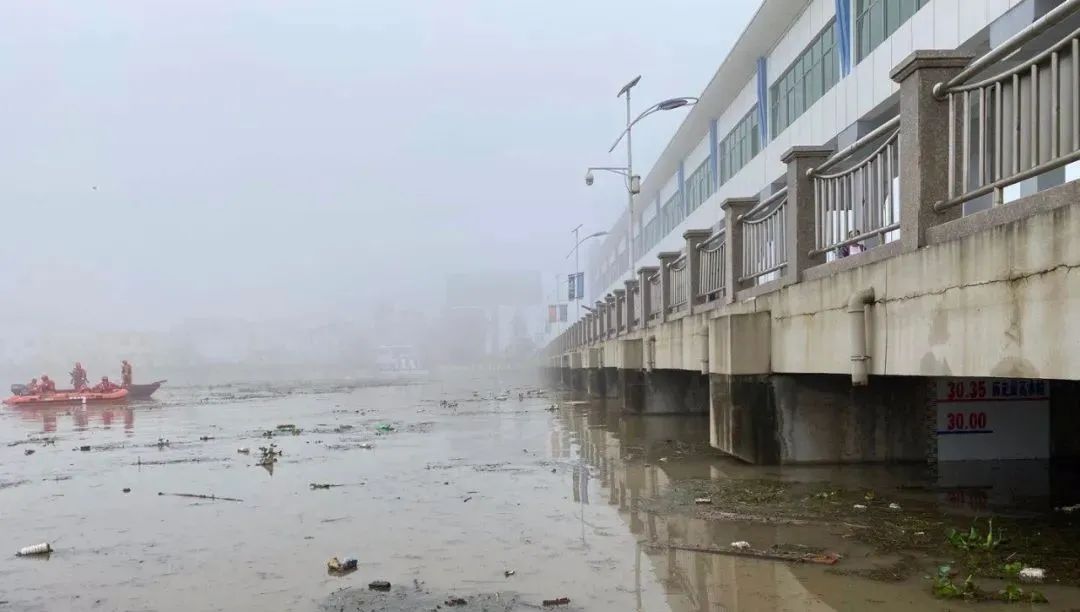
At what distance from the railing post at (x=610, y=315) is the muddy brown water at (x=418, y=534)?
1057 centimetres

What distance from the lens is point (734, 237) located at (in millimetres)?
10609

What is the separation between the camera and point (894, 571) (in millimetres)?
5102

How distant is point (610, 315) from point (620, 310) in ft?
7.76

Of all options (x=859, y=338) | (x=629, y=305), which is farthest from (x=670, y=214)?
(x=859, y=338)

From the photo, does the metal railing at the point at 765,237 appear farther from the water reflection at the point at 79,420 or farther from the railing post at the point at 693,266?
the water reflection at the point at 79,420

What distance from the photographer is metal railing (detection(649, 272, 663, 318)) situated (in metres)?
16.9

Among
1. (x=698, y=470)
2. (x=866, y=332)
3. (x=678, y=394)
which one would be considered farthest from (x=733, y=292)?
(x=678, y=394)

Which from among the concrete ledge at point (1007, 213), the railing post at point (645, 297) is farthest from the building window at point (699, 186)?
the concrete ledge at point (1007, 213)

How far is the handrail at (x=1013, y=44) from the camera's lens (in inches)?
170

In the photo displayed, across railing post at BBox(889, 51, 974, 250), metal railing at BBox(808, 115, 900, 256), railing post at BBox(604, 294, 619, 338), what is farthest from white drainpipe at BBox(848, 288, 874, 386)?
railing post at BBox(604, 294, 619, 338)

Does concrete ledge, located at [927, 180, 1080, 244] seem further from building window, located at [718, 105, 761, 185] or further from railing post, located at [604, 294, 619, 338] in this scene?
building window, located at [718, 105, 761, 185]

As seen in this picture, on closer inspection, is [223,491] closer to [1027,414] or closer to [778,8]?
[1027,414]

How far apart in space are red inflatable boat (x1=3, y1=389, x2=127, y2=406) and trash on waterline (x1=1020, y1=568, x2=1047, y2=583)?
129 ft

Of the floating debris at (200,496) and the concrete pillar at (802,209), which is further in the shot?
the floating debris at (200,496)
